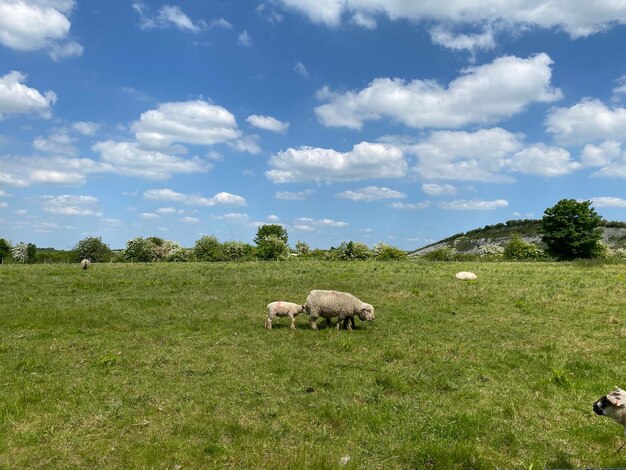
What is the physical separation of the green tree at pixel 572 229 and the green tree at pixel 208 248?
72.9 meters

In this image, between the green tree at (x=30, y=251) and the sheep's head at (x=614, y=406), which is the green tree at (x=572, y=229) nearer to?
the sheep's head at (x=614, y=406)

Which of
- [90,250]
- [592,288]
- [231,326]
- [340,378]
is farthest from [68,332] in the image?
[90,250]

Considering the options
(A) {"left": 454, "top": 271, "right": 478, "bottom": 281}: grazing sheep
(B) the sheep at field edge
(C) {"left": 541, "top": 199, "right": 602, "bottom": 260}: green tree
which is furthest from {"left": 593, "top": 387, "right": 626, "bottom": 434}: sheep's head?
(C) {"left": 541, "top": 199, "right": 602, "bottom": 260}: green tree

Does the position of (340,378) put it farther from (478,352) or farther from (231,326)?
(231,326)

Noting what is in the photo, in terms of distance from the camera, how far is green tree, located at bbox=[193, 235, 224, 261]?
4307 inches

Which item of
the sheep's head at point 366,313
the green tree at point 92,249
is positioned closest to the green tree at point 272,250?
the green tree at point 92,249

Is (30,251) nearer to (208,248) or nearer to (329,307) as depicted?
(208,248)

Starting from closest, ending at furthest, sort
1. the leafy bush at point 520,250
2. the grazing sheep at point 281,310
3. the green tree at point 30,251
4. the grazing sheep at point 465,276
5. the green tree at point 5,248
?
1. the grazing sheep at point 281,310
2. the grazing sheep at point 465,276
3. the leafy bush at point 520,250
4. the green tree at point 5,248
5. the green tree at point 30,251

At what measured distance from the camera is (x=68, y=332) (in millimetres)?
18297

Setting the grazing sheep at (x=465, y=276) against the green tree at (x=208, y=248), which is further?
the green tree at (x=208, y=248)

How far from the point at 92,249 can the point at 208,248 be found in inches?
1199

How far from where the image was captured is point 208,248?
111m

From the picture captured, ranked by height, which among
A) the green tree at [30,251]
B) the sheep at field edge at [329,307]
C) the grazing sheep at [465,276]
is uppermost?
the green tree at [30,251]

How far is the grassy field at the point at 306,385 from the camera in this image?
864 cm
